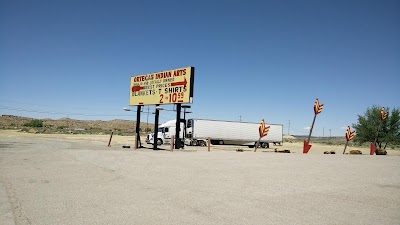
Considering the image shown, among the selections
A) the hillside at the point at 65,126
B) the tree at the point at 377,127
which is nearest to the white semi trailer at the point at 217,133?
the tree at the point at 377,127

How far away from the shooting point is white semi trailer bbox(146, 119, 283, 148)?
43.0m

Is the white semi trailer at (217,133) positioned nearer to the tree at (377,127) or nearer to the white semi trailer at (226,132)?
the white semi trailer at (226,132)

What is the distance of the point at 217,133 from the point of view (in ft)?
150

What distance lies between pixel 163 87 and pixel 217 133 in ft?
66.6

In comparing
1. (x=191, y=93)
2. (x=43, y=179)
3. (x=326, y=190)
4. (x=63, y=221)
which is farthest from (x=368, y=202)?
(x=191, y=93)

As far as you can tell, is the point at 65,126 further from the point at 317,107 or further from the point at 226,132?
the point at 317,107

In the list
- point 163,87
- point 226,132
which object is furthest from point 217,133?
point 163,87

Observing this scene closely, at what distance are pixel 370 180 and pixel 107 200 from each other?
8.33 meters

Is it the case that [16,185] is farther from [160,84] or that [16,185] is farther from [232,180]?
[160,84]

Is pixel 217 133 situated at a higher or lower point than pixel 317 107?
lower

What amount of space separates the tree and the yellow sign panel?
33784mm

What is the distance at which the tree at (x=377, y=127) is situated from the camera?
45.6 meters

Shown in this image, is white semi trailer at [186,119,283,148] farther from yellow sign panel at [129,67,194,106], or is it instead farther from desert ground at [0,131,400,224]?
desert ground at [0,131,400,224]

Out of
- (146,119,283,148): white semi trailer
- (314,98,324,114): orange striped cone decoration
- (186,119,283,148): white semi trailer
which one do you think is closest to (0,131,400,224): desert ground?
(314,98,324,114): orange striped cone decoration
